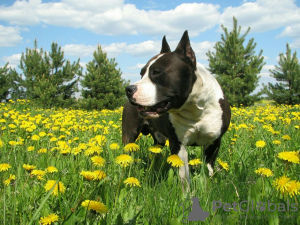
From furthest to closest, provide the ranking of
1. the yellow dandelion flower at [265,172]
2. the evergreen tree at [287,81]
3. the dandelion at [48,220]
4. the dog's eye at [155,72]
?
1. the evergreen tree at [287,81]
2. the dog's eye at [155,72]
3. the yellow dandelion flower at [265,172]
4. the dandelion at [48,220]

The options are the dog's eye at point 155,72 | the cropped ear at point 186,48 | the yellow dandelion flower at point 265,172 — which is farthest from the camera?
the cropped ear at point 186,48

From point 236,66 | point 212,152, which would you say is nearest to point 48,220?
point 212,152

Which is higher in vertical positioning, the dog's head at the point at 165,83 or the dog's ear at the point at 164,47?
the dog's ear at the point at 164,47

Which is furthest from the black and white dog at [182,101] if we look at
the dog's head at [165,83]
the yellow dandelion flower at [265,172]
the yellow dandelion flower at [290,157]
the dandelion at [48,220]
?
the dandelion at [48,220]

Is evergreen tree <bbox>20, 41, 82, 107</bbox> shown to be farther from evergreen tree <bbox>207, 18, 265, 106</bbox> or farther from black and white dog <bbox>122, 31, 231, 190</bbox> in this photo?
black and white dog <bbox>122, 31, 231, 190</bbox>

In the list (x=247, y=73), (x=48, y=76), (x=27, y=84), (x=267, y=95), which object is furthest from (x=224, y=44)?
(x=27, y=84)

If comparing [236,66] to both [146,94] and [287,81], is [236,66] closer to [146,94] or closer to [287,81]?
[287,81]

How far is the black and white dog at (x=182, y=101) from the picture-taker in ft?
8.06

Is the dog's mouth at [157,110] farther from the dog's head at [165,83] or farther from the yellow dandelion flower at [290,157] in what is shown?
the yellow dandelion flower at [290,157]

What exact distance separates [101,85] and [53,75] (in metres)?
4.49

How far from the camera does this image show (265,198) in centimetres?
168

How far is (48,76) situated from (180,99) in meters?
22.0

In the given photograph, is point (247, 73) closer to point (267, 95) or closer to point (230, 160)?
point (267, 95)

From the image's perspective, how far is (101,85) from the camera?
21.5 metres
